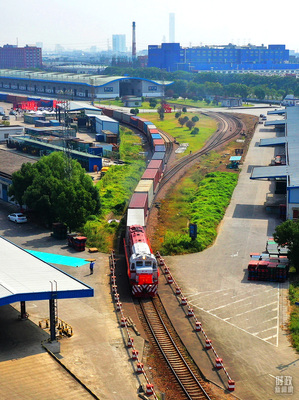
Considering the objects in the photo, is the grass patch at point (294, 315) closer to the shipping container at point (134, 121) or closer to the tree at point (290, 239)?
the tree at point (290, 239)

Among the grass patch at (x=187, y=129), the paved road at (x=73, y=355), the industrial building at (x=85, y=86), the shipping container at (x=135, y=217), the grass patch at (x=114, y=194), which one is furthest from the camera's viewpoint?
the industrial building at (x=85, y=86)

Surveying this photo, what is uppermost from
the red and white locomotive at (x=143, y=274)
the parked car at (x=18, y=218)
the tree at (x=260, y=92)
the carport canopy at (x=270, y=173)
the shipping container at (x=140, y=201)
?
the tree at (x=260, y=92)

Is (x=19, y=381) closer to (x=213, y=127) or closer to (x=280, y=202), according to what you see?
(x=280, y=202)

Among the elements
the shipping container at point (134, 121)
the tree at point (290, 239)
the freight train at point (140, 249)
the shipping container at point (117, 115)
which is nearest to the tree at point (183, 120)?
the shipping container at point (134, 121)

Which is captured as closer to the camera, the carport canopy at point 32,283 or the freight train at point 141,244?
the carport canopy at point 32,283

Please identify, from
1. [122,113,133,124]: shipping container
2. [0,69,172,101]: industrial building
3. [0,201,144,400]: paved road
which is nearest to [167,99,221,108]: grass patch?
[0,69,172,101]: industrial building

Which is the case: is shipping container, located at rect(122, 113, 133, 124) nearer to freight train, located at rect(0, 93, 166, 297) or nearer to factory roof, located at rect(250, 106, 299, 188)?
factory roof, located at rect(250, 106, 299, 188)
